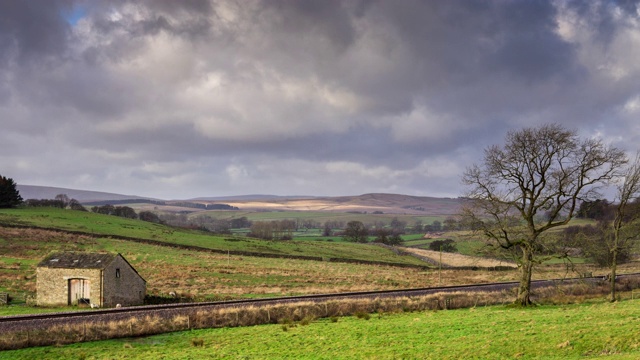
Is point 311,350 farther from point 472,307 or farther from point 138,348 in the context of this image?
point 472,307

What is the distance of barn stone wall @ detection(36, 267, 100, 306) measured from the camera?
141 feet

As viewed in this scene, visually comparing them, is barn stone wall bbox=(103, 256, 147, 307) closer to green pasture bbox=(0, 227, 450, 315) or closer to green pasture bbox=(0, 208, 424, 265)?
green pasture bbox=(0, 227, 450, 315)

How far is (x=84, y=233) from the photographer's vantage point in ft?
311

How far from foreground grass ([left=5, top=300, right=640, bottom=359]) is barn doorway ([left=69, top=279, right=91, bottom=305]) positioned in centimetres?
1748

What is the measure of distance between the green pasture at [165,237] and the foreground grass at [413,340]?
67028mm

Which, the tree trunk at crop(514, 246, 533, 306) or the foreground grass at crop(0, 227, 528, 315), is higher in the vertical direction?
the tree trunk at crop(514, 246, 533, 306)

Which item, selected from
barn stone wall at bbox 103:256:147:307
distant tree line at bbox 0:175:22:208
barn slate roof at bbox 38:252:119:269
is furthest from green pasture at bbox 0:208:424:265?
barn slate roof at bbox 38:252:119:269

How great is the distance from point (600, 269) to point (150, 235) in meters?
87.1

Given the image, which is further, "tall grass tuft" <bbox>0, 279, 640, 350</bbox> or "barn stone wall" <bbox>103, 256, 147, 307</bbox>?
"barn stone wall" <bbox>103, 256, 147, 307</bbox>

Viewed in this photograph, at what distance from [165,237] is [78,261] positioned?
6221 cm

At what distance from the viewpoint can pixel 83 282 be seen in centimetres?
4322

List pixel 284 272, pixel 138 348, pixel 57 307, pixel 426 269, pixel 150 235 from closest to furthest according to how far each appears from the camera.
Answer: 1. pixel 138 348
2. pixel 57 307
3. pixel 284 272
4. pixel 426 269
5. pixel 150 235

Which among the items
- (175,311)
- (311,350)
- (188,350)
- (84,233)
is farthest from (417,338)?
(84,233)

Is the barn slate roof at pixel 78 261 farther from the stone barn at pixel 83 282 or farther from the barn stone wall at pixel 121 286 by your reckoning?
the barn stone wall at pixel 121 286
